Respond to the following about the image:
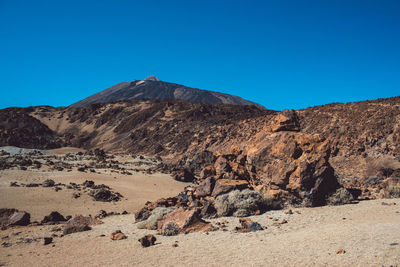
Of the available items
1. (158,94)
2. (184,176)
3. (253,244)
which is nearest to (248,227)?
(253,244)

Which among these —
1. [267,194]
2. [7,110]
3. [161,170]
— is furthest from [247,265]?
[7,110]

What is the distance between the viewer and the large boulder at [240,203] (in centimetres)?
991

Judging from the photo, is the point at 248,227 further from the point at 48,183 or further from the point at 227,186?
the point at 48,183

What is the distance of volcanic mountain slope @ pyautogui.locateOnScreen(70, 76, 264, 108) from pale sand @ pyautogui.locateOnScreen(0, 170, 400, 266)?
4190 inches

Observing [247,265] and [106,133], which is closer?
[247,265]

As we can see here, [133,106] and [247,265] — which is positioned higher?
[133,106]

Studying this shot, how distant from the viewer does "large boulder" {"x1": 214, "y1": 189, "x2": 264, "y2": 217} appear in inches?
390

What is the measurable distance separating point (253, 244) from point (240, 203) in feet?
9.99

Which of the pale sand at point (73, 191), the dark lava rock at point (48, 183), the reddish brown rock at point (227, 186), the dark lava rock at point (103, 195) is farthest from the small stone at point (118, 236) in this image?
the dark lava rock at point (48, 183)

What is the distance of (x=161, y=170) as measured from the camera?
25.9 m

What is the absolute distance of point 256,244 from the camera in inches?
276

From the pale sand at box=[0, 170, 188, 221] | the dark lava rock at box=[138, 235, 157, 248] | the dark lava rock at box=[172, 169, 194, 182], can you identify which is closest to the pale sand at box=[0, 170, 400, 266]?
the dark lava rock at box=[138, 235, 157, 248]

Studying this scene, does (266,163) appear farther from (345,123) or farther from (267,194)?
(345,123)

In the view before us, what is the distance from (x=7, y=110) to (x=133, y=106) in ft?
95.3
